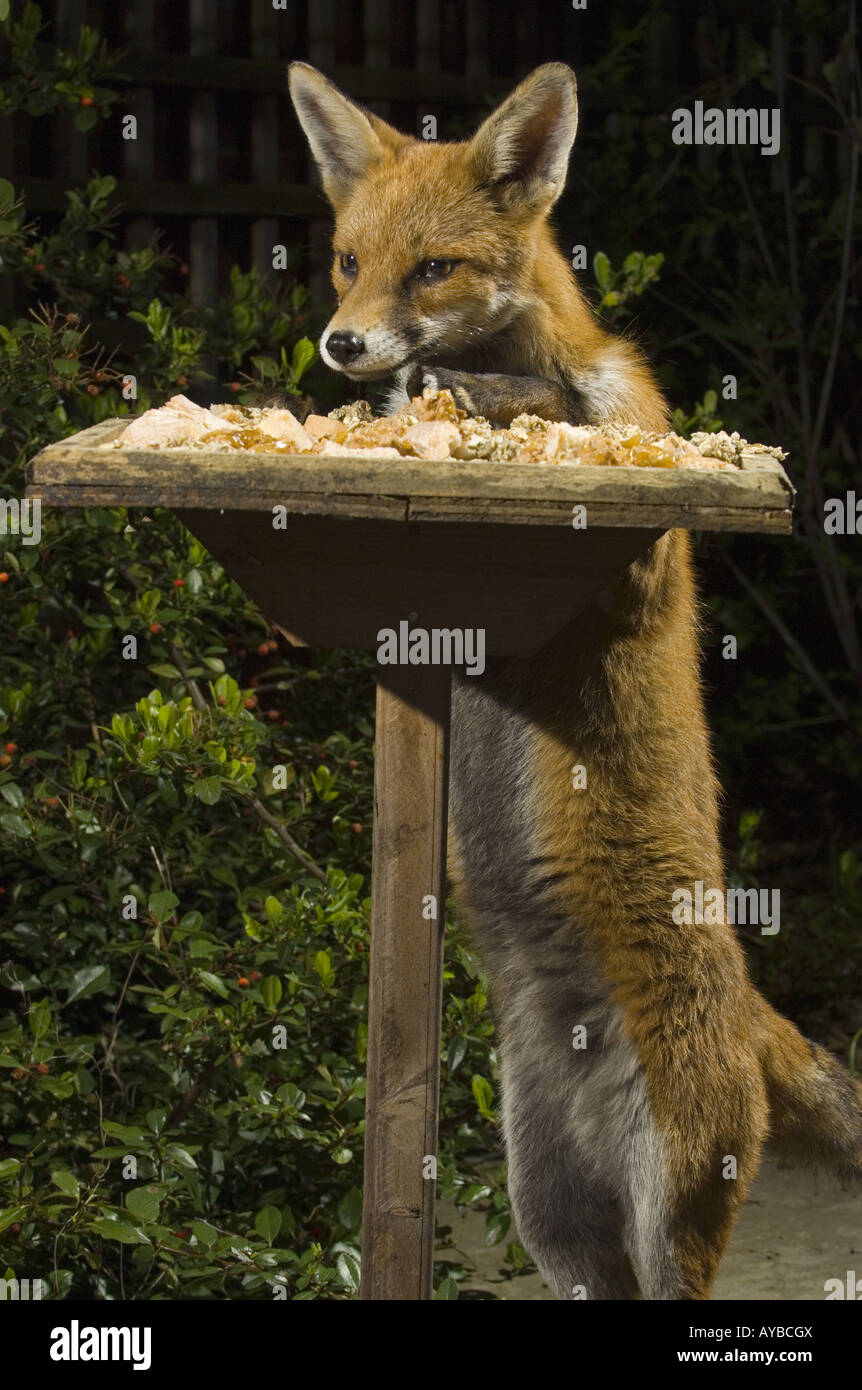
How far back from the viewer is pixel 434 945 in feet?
9.64

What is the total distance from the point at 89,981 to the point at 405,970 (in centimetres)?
138

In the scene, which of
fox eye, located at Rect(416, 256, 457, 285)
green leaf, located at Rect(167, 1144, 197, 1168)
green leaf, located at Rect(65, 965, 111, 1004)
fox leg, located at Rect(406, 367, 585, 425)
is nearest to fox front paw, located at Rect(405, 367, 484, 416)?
fox leg, located at Rect(406, 367, 585, 425)

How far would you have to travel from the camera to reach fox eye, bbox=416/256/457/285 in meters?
3.16

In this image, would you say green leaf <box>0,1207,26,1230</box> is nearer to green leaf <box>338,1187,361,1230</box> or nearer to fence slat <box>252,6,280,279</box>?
green leaf <box>338,1187,361,1230</box>

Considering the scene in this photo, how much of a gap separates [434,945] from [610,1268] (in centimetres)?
106

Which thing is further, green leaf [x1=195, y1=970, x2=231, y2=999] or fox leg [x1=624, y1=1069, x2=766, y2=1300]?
green leaf [x1=195, y1=970, x2=231, y2=999]

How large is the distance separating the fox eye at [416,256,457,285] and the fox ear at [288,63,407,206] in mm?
367

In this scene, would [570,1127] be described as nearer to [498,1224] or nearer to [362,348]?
[498,1224]

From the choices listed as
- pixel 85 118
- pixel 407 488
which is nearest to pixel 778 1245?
pixel 407 488

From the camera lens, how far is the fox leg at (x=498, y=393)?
2939 millimetres

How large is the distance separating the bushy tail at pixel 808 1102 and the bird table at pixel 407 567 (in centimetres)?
105

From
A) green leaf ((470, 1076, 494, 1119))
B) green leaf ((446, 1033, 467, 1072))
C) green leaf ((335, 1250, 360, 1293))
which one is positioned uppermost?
green leaf ((446, 1033, 467, 1072))

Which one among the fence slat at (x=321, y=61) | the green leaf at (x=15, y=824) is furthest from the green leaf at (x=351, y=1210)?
the fence slat at (x=321, y=61)
